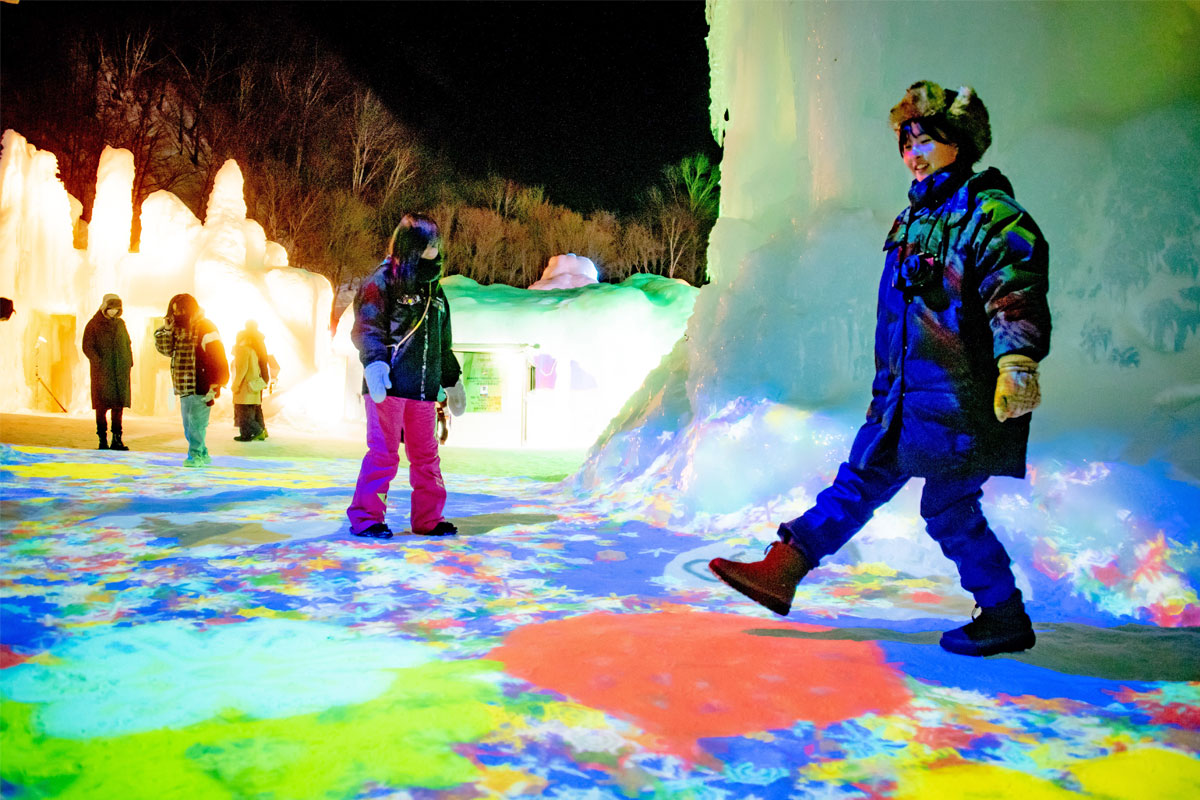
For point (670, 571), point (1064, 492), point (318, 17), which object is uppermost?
point (318, 17)

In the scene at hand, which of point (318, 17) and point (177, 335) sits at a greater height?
point (318, 17)

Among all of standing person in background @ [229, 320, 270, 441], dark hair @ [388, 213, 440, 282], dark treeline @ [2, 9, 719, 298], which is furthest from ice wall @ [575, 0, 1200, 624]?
dark treeline @ [2, 9, 719, 298]

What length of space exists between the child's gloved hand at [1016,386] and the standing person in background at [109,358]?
769 centimetres

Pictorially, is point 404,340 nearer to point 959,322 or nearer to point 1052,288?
point 959,322

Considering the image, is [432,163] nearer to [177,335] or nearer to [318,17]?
[318,17]

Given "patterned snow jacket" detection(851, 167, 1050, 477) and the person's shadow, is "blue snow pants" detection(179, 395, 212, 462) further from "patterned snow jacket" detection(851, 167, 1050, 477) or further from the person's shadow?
"patterned snow jacket" detection(851, 167, 1050, 477)

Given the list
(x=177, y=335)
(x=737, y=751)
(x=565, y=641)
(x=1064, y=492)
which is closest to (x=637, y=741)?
(x=737, y=751)

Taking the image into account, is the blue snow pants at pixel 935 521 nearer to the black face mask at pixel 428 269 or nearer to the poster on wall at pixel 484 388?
the black face mask at pixel 428 269

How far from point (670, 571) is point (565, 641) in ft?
3.69

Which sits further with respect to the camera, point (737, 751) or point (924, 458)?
point (924, 458)

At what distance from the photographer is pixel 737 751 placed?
1.58 meters

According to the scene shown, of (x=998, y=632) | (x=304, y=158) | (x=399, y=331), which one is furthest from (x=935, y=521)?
(x=304, y=158)

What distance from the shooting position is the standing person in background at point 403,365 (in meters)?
3.80

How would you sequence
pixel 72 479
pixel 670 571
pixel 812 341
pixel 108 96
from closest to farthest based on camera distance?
pixel 670 571 < pixel 812 341 < pixel 72 479 < pixel 108 96
